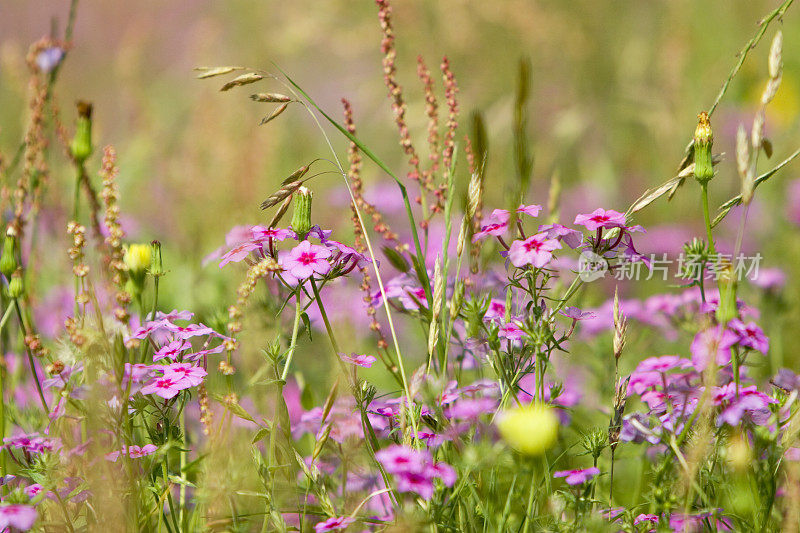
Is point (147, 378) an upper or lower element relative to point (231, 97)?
lower

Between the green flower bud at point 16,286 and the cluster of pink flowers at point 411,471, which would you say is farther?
the green flower bud at point 16,286

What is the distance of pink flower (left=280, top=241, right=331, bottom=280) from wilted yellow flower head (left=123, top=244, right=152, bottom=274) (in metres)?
0.24

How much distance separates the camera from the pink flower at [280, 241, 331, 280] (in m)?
1.26

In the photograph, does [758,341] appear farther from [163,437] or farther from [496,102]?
[496,102]

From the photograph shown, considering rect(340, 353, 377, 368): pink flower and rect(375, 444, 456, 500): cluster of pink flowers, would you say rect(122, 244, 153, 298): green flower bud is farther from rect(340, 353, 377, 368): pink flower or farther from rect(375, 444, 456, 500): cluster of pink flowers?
rect(375, 444, 456, 500): cluster of pink flowers

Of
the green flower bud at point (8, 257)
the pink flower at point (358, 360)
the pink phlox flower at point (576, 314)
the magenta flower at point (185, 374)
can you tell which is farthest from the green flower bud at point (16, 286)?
the pink phlox flower at point (576, 314)

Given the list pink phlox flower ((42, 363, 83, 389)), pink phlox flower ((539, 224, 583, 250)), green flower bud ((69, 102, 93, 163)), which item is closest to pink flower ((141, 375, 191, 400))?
pink phlox flower ((42, 363, 83, 389))

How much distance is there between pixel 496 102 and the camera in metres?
5.29

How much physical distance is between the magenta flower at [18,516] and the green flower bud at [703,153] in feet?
3.54

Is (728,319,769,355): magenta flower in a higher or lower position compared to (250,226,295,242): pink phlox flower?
lower

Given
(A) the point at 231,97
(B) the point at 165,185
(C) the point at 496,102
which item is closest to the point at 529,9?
(C) the point at 496,102

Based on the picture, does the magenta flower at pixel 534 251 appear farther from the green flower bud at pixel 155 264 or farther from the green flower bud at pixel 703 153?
the green flower bud at pixel 155 264

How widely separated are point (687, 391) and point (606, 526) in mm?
305

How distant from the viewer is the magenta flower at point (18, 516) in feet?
3.50
